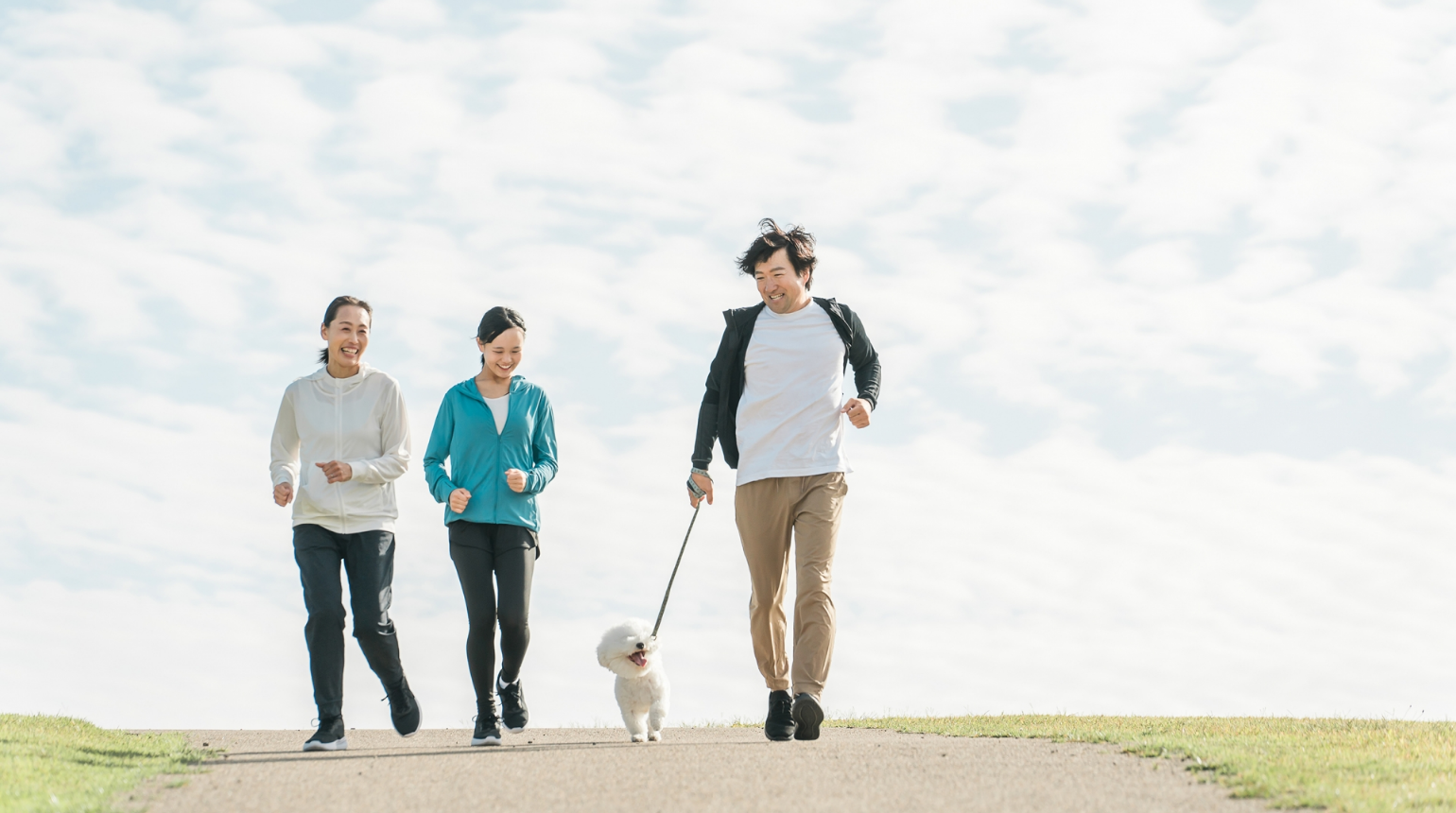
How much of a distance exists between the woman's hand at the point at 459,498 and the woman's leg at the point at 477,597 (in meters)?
0.15

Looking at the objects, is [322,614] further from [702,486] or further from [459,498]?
[702,486]

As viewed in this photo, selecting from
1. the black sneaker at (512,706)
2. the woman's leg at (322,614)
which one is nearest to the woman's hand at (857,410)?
the black sneaker at (512,706)

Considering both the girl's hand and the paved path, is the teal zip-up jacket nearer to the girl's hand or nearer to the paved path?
the girl's hand

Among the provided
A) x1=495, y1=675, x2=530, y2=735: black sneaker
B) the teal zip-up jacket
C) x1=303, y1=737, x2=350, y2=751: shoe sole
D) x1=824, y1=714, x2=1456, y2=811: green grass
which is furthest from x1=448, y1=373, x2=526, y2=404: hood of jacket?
x1=824, y1=714, x2=1456, y2=811: green grass

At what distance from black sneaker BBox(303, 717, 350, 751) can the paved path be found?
0.11m

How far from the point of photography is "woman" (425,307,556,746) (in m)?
7.24

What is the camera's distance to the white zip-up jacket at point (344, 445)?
23.4ft

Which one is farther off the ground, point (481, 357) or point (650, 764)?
point (481, 357)

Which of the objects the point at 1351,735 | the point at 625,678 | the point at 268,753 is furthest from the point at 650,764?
the point at 1351,735

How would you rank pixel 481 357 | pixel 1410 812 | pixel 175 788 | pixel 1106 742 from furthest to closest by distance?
pixel 481 357 → pixel 1106 742 → pixel 175 788 → pixel 1410 812

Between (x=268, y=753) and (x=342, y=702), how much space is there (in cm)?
48

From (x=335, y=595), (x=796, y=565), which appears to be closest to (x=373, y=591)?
(x=335, y=595)

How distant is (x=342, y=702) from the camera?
7.20 m

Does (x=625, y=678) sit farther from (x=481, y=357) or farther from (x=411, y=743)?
(x=481, y=357)
